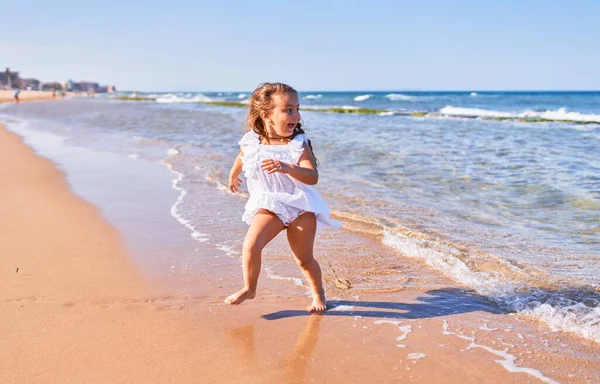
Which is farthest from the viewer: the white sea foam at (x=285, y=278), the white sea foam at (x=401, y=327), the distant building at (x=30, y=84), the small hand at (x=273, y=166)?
the distant building at (x=30, y=84)

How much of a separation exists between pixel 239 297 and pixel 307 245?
51 centimetres

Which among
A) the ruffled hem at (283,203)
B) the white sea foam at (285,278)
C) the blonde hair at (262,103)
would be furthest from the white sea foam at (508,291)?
the blonde hair at (262,103)

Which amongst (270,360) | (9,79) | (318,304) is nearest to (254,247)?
(318,304)

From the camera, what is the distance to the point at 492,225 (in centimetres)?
565

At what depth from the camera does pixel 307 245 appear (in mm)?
3459

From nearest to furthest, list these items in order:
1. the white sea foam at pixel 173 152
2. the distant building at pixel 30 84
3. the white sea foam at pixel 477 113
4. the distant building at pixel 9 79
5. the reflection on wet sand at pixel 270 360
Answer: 1. the reflection on wet sand at pixel 270 360
2. the white sea foam at pixel 173 152
3. the white sea foam at pixel 477 113
4. the distant building at pixel 9 79
5. the distant building at pixel 30 84

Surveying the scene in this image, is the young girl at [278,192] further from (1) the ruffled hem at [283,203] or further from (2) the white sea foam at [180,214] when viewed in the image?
(2) the white sea foam at [180,214]

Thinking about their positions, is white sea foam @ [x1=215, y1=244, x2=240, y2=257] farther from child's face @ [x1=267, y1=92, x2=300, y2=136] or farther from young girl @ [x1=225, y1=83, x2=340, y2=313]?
child's face @ [x1=267, y1=92, x2=300, y2=136]

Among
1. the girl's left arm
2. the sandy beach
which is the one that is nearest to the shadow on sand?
the sandy beach

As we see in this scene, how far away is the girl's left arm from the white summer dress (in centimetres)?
4

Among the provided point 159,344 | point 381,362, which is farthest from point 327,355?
point 159,344

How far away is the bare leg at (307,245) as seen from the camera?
3436 mm

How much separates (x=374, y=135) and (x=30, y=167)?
9553 mm

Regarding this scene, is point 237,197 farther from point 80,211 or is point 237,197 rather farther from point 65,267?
point 65,267
